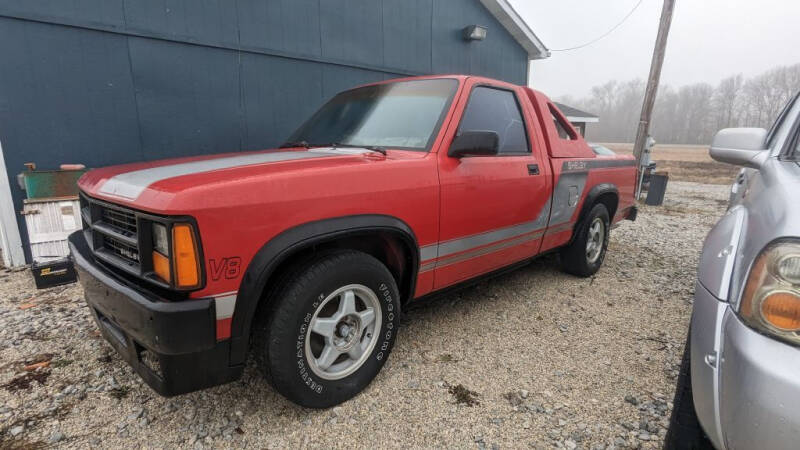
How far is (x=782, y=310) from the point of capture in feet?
3.85

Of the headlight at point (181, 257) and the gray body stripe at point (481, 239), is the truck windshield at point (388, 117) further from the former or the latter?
the headlight at point (181, 257)

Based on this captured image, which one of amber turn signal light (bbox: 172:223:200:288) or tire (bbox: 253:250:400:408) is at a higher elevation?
amber turn signal light (bbox: 172:223:200:288)

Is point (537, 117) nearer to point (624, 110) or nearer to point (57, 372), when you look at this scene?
point (57, 372)

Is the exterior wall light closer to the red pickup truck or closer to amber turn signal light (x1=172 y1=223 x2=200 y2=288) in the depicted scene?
the red pickup truck

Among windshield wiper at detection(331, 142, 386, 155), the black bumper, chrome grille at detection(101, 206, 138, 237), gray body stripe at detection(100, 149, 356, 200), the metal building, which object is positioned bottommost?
the black bumper

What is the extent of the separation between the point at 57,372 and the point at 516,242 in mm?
3116

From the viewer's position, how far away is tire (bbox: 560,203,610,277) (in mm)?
3949

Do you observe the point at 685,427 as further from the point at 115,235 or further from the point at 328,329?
the point at 115,235

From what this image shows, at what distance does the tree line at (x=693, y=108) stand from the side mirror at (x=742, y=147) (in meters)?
→ 52.3

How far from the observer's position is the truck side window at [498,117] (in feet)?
9.06

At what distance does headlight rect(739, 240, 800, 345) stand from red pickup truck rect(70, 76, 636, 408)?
4.57ft

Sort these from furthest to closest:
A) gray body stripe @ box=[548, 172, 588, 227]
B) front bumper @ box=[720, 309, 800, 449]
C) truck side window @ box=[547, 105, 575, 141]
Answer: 1. truck side window @ box=[547, 105, 575, 141]
2. gray body stripe @ box=[548, 172, 588, 227]
3. front bumper @ box=[720, 309, 800, 449]

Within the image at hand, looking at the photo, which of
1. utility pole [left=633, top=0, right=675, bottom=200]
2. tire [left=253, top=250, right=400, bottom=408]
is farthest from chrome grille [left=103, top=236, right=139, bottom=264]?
utility pole [left=633, top=0, right=675, bottom=200]

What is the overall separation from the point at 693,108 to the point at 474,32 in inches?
2678
